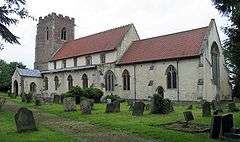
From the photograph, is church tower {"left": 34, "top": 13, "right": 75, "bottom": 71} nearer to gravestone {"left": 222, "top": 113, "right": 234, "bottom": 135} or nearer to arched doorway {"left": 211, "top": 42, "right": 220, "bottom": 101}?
arched doorway {"left": 211, "top": 42, "right": 220, "bottom": 101}

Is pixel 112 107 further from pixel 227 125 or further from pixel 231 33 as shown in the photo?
pixel 227 125

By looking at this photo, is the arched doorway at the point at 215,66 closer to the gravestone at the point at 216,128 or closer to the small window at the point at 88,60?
the small window at the point at 88,60

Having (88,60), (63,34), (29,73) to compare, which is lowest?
(29,73)

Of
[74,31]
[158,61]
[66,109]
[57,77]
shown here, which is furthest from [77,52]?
[66,109]

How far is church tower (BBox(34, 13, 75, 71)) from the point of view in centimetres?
5862

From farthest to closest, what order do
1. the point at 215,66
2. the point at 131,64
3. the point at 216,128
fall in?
the point at 131,64
the point at 215,66
the point at 216,128

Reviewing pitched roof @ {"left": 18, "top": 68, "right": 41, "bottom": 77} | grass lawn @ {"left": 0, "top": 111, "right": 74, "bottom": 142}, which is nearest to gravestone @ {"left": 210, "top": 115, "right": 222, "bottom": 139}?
grass lawn @ {"left": 0, "top": 111, "right": 74, "bottom": 142}

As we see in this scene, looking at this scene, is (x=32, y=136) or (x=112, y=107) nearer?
(x=32, y=136)

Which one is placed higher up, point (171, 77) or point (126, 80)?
point (171, 77)

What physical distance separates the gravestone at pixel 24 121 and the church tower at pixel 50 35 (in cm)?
4275

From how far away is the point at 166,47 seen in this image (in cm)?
4034

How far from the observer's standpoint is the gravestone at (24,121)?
15.6 metres

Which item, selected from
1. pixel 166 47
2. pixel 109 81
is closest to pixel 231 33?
pixel 166 47

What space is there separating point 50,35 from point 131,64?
21318 millimetres
